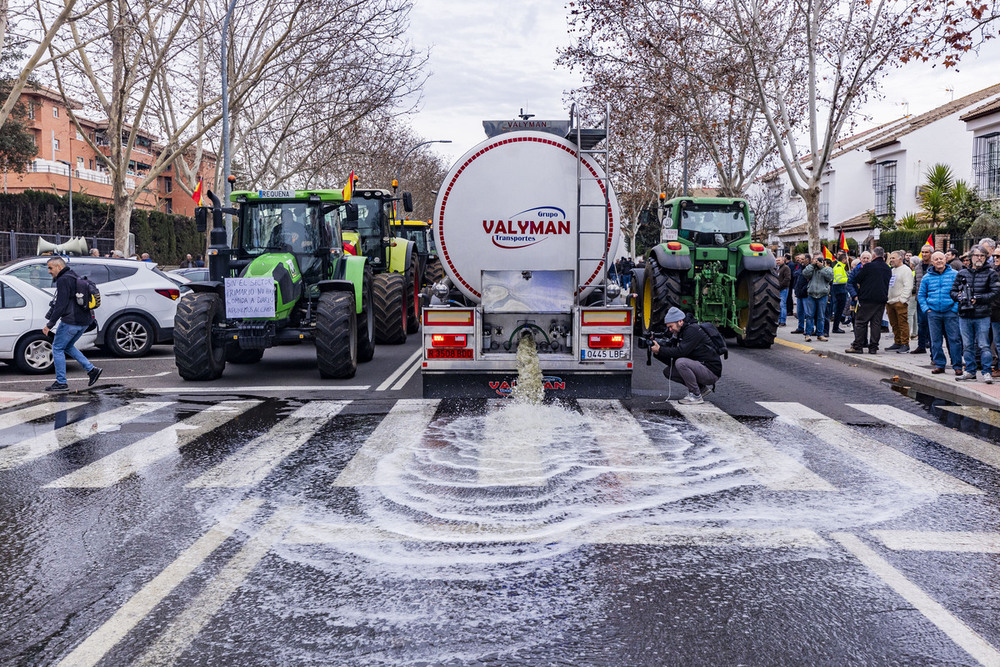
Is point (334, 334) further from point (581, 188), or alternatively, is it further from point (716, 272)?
point (716, 272)

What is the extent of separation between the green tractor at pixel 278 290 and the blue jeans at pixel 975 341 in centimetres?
828

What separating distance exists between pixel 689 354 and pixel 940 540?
17.1ft

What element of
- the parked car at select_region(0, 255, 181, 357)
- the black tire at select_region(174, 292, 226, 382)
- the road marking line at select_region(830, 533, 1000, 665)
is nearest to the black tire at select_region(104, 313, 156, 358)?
the parked car at select_region(0, 255, 181, 357)

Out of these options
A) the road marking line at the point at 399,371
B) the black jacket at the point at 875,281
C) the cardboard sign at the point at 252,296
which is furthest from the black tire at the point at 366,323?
the black jacket at the point at 875,281

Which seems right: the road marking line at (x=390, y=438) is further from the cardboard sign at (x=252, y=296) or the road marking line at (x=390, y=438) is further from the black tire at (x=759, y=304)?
the black tire at (x=759, y=304)

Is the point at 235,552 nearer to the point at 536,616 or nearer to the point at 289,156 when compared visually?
the point at 536,616

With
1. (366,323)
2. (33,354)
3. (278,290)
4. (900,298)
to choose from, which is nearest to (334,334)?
(278,290)

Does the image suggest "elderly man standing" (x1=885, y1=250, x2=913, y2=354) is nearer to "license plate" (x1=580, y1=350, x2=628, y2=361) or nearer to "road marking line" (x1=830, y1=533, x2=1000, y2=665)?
"license plate" (x1=580, y1=350, x2=628, y2=361)

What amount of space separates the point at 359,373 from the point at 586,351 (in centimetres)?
450

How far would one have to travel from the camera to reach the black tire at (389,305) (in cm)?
1644

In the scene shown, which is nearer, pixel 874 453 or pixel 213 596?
pixel 213 596

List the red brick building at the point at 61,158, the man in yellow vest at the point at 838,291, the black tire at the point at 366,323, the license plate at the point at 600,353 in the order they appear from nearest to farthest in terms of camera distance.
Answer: the license plate at the point at 600,353 < the black tire at the point at 366,323 < the man in yellow vest at the point at 838,291 < the red brick building at the point at 61,158

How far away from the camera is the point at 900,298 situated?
15.8 metres

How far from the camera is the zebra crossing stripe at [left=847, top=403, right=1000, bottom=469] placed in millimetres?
7762
